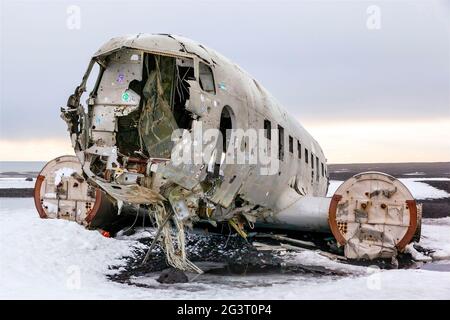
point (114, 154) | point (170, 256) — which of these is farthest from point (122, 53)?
point (170, 256)

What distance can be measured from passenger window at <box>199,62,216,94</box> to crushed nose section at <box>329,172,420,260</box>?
5.01 metres

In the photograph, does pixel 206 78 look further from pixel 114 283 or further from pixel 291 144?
pixel 291 144

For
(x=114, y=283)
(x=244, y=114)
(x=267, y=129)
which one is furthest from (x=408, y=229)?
(x=114, y=283)

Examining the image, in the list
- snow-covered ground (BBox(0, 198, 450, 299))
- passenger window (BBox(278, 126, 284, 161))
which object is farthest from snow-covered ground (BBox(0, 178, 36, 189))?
passenger window (BBox(278, 126, 284, 161))

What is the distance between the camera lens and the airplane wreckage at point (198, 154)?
847 cm

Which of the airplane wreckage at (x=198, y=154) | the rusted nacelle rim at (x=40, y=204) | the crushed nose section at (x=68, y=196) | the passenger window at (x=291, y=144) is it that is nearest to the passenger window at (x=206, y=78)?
the airplane wreckage at (x=198, y=154)

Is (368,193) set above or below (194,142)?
below

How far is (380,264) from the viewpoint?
1152 cm

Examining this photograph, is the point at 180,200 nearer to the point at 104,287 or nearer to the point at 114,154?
the point at 114,154

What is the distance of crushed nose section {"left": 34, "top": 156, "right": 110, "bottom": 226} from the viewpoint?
14.0 metres

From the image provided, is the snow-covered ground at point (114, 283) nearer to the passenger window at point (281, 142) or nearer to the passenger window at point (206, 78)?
the passenger window at point (281, 142)

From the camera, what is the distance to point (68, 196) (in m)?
14.1

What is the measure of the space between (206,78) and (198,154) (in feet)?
5.38

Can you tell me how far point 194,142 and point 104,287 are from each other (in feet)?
11.0
